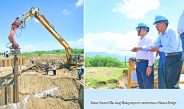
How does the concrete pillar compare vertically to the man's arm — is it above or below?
below

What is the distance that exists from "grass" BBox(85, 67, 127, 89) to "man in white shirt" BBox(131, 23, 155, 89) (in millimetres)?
258

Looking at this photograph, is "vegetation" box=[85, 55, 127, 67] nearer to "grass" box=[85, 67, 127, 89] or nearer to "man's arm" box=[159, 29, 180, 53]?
"grass" box=[85, 67, 127, 89]

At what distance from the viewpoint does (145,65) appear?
16.7 feet

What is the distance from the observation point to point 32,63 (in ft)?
17.8

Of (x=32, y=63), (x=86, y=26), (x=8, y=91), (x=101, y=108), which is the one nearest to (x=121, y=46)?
(x=86, y=26)

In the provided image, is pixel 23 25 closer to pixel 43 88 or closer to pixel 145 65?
pixel 43 88

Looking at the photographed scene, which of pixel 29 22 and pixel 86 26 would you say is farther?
pixel 29 22

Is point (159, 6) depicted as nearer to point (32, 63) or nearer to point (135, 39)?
point (135, 39)

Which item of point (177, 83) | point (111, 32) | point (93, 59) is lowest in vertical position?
point (177, 83)

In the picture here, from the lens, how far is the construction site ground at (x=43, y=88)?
17.7ft

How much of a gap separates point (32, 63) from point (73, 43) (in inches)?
27.4

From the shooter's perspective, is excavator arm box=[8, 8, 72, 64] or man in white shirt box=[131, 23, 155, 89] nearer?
man in white shirt box=[131, 23, 155, 89]

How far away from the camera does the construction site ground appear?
5383 millimetres

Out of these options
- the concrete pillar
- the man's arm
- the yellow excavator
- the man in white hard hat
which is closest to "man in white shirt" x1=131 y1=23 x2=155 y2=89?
the man in white hard hat
